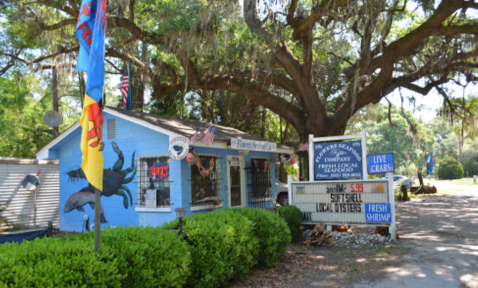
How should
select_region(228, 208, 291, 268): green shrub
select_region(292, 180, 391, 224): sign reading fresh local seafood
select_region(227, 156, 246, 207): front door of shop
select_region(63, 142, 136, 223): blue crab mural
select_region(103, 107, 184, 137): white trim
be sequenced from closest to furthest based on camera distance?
select_region(228, 208, 291, 268): green shrub → select_region(292, 180, 391, 224): sign reading fresh local seafood → select_region(103, 107, 184, 137): white trim → select_region(63, 142, 136, 223): blue crab mural → select_region(227, 156, 246, 207): front door of shop

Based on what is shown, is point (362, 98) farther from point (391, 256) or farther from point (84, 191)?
point (84, 191)

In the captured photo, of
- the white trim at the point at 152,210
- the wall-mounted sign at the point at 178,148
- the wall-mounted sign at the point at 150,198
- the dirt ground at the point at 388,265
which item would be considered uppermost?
the wall-mounted sign at the point at 178,148

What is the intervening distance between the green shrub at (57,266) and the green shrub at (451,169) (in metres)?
56.0

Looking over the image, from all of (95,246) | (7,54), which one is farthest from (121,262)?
(7,54)

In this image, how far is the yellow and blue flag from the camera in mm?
3959

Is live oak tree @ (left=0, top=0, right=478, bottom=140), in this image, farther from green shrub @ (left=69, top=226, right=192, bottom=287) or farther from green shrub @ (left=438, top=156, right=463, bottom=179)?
green shrub @ (left=438, top=156, right=463, bottom=179)

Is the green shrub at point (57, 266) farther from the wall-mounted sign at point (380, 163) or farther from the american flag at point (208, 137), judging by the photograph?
the wall-mounted sign at point (380, 163)

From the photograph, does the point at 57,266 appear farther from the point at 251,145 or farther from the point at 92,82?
the point at 251,145

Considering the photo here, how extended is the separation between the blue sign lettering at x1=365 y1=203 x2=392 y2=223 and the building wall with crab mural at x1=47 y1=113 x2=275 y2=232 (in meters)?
4.04

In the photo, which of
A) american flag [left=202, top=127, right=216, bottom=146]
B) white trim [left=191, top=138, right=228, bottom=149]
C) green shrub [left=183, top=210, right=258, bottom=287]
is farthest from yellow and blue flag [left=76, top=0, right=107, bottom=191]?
white trim [left=191, top=138, right=228, bottom=149]

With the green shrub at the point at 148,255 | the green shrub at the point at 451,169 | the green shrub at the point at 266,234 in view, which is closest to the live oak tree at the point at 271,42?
the green shrub at the point at 266,234

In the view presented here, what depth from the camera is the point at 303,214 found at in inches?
388

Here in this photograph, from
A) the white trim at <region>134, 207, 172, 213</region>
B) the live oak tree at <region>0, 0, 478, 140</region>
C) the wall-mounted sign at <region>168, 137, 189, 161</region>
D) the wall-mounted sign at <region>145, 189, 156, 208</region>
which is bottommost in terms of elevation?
the white trim at <region>134, 207, 172, 213</region>

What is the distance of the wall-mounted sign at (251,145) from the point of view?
10023 millimetres
